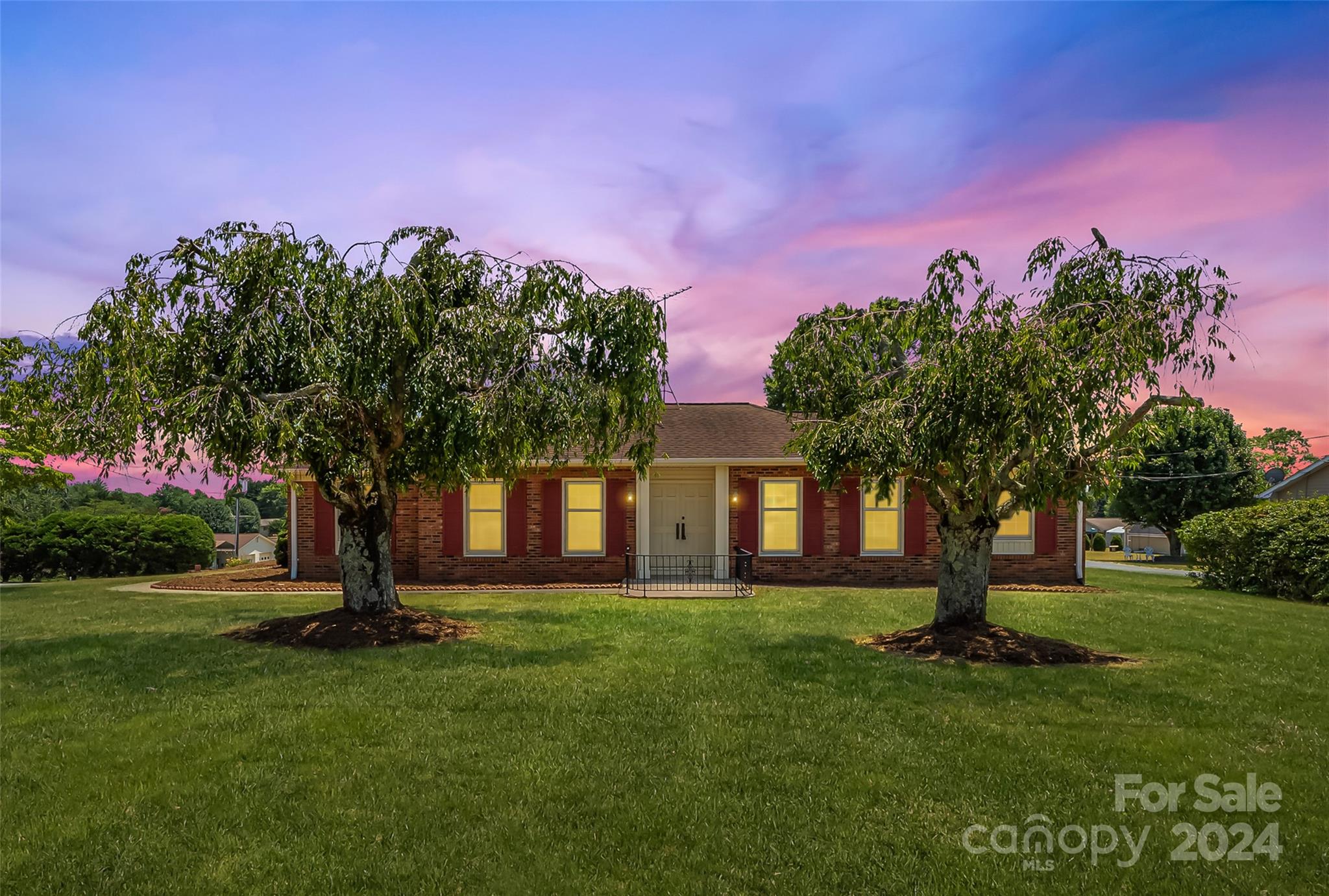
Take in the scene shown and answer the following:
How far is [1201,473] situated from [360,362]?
132ft

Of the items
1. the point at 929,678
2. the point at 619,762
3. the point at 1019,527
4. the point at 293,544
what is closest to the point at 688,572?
the point at 1019,527

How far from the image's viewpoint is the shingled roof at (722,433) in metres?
17.6

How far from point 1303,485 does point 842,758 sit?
3701 cm

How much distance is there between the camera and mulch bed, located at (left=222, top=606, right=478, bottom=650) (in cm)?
980

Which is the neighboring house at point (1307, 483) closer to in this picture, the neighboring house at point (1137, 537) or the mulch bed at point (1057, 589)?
the neighboring house at point (1137, 537)

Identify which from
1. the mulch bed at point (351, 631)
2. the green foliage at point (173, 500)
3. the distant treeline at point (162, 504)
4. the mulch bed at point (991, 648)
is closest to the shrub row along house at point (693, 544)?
the distant treeline at point (162, 504)

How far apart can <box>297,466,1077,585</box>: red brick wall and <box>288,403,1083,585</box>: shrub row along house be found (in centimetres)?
2

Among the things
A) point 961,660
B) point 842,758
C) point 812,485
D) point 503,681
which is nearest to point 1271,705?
point 961,660

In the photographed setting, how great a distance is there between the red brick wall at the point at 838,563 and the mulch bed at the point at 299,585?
11.5 ft

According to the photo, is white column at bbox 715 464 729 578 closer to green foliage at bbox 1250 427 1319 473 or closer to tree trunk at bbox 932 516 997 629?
tree trunk at bbox 932 516 997 629

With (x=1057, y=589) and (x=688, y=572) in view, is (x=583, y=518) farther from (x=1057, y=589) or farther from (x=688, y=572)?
(x=1057, y=589)

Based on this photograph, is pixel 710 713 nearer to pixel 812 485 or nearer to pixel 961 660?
pixel 961 660

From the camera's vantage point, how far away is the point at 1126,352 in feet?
26.3

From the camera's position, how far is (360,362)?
9.39 meters
